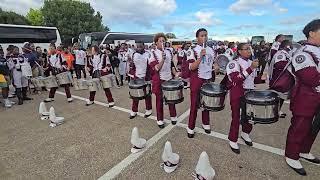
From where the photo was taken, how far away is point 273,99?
148 inches

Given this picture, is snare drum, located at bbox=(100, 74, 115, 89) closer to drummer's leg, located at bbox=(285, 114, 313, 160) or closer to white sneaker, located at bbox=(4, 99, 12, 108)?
white sneaker, located at bbox=(4, 99, 12, 108)

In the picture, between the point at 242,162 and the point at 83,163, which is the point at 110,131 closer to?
the point at 83,163

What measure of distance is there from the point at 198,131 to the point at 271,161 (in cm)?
165

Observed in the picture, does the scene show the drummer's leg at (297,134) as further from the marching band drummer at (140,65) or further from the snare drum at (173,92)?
the marching band drummer at (140,65)

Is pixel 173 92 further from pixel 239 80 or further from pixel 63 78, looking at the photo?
pixel 63 78

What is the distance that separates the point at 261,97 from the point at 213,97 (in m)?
0.76

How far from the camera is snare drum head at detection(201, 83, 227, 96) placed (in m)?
4.30

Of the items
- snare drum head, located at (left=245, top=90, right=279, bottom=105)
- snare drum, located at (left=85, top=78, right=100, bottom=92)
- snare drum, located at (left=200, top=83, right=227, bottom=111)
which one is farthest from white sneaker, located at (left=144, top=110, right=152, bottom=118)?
snare drum head, located at (left=245, top=90, right=279, bottom=105)

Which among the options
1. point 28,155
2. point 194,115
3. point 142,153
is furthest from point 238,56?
point 28,155

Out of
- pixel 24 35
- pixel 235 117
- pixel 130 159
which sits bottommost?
pixel 130 159

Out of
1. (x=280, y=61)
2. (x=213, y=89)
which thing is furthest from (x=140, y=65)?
(x=280, y=61)

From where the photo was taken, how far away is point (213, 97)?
4.30 m

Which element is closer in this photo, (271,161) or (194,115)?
(271,161)

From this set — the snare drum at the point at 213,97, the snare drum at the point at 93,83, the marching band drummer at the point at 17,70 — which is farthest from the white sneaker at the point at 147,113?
the marching band drummer at the point at 17,70
